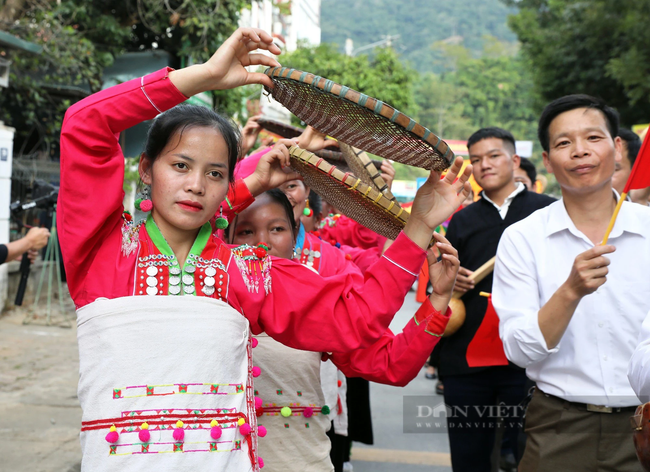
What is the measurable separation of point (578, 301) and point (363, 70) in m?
24.1

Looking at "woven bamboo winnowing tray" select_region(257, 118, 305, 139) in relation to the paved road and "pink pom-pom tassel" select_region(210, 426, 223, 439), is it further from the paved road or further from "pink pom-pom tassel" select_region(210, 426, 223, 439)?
the paved road

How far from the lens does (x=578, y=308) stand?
255cm

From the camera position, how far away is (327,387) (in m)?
3.38

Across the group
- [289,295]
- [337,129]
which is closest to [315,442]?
[289,295]

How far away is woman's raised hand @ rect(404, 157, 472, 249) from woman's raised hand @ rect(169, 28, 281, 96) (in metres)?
0.54

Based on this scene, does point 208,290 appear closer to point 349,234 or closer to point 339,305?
point 339,305

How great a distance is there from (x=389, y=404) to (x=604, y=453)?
4.21 m

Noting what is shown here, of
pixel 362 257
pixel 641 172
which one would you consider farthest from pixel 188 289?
pixel 362 257

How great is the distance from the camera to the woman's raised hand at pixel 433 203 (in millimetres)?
1909

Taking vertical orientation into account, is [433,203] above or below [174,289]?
above

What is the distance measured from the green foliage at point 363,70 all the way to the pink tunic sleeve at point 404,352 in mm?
22181

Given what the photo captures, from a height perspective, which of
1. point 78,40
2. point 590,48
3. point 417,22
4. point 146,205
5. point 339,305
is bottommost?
point 339,305

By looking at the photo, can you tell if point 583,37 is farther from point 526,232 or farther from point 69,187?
point 69,187

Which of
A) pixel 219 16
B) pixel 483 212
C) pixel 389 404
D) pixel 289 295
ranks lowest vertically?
pixel 389 404
